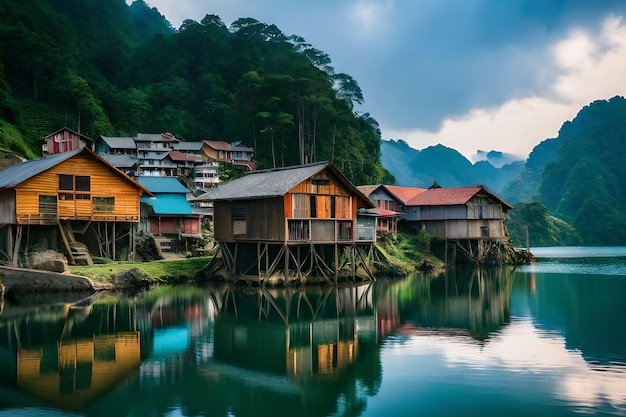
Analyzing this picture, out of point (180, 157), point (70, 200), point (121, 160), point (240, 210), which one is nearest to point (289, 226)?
point (240, 210)

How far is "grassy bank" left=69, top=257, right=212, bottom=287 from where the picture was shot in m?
33.3

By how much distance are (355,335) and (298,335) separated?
2246 millimetres

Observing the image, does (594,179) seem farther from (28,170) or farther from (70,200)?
(28,170)

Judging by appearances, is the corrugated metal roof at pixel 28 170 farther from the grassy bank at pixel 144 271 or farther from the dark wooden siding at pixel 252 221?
the dark wooden siding at pixel 252 221

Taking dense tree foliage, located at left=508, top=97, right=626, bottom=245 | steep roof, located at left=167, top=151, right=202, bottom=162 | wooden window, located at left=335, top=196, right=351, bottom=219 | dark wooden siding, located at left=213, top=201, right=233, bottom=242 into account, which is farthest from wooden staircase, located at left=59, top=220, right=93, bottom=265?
dense tree foliage, located at left=508, top=97, right=626, bottom=245

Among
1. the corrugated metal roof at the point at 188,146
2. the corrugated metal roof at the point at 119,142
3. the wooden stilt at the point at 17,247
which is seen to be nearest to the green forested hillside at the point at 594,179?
the corrugated metal roof at the point at 188,146

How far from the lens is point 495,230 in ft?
183

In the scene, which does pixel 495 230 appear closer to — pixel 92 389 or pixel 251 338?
pixel 251 338

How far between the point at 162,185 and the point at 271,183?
1661 cm

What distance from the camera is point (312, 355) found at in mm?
18984

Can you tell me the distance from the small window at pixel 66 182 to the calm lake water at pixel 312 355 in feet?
28.1

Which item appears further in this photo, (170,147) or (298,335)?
(170,147)

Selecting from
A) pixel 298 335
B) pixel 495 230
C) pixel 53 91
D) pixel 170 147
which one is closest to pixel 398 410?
pixel 298 335

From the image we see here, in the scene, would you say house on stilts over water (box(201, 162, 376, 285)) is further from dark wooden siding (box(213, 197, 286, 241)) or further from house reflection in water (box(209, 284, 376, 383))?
house reflection in water (box(209, 284, 376, 383))
